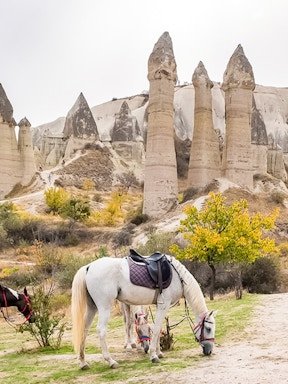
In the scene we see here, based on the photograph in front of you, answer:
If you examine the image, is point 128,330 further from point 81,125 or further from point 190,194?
point 81,125

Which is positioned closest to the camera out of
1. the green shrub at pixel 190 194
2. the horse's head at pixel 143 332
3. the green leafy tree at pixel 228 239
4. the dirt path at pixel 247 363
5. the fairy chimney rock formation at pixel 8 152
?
the dirt path at pixel 247 363

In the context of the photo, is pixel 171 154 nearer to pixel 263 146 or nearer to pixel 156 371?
pixel 263 146

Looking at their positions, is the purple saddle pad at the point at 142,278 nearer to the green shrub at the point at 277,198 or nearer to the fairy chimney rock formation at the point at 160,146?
the fairy chimney rock formation at the point at 160,146

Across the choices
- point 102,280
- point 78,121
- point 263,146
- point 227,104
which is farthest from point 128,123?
point 102,280

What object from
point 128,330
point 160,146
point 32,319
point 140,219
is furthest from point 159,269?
point 140,219

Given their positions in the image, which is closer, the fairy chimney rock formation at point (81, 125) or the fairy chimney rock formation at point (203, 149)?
the fairy chimney rock formation at point (203, 149)

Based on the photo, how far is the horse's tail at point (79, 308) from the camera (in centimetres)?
657

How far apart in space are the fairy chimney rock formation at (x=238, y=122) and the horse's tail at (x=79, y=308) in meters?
23.9

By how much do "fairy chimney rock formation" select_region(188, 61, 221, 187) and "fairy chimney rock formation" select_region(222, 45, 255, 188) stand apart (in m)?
0.96

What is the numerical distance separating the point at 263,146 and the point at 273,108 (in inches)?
1492

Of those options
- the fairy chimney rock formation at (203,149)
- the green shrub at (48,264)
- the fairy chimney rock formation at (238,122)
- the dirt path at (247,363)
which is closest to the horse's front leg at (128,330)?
the dirt path at (247,363)

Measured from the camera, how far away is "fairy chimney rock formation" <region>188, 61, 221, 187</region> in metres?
31.0

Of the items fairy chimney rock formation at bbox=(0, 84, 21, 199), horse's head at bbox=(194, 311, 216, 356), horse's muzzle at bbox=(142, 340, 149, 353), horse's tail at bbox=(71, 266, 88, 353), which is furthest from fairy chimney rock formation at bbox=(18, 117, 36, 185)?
horse's head at bbox=(194, 311, 216, 356)

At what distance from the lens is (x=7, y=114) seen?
134ft
